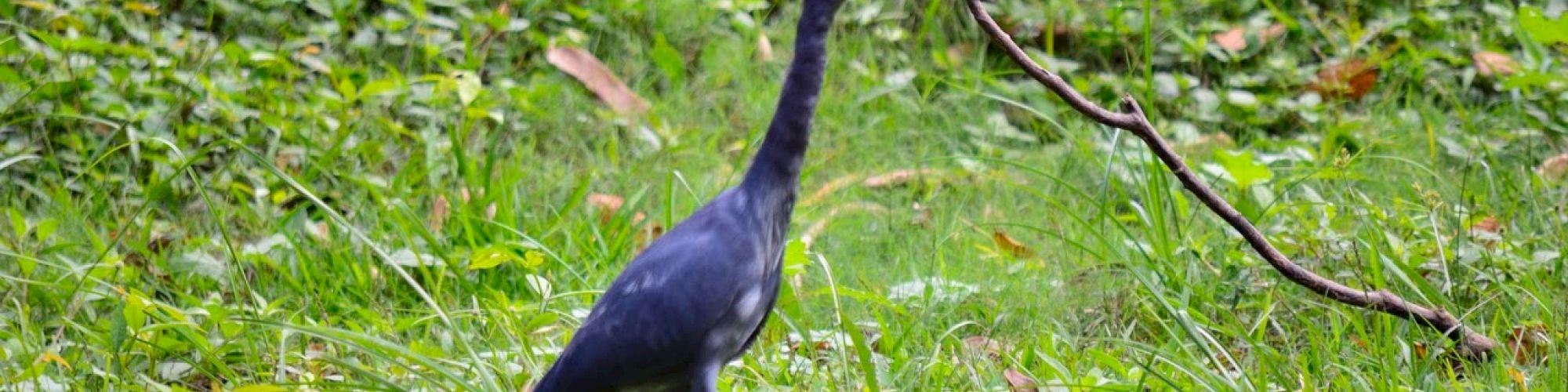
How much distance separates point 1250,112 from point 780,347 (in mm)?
2115

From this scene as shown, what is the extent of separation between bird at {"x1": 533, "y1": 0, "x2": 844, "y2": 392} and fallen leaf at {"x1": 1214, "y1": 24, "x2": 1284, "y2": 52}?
302 centimetres

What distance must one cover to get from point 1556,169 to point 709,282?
261 cm

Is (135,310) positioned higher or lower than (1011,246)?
higher

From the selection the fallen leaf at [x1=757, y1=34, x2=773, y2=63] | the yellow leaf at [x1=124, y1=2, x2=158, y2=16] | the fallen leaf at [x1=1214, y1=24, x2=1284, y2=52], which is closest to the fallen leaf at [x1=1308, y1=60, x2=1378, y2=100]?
the fallen leaf at [x1=1214, y1=24, x2=1284, y2=52]

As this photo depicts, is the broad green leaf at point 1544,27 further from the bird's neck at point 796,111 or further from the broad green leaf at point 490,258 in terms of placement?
the broad green leaf at point 490,258

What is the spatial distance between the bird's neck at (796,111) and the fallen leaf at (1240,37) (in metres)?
3.03

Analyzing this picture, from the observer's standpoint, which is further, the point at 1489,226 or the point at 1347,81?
the point at 1347,81

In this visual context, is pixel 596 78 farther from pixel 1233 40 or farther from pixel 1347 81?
pixel 1347 81

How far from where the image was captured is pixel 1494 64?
15.5 ft

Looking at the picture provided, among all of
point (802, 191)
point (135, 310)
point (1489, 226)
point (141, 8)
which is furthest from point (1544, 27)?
point (141, 8)

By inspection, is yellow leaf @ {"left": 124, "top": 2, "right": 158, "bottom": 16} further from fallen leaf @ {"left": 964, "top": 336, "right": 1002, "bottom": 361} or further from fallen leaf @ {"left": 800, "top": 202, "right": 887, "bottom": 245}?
fallen leaf @ {"left": 964, "top": 336, "right": 1002, "bottom": 361}

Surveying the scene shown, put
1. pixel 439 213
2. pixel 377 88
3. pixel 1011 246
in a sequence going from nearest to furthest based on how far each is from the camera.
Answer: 1. pixel 1011 246
2. pixel 439 213
3. pixel 377 88

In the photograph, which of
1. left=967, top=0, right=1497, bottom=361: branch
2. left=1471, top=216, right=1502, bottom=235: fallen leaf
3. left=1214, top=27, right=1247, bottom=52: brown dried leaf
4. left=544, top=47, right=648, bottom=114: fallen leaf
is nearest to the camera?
left=967, top=0, right=1497, bottom=361: branch

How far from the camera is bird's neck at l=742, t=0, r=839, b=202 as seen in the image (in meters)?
2.30
